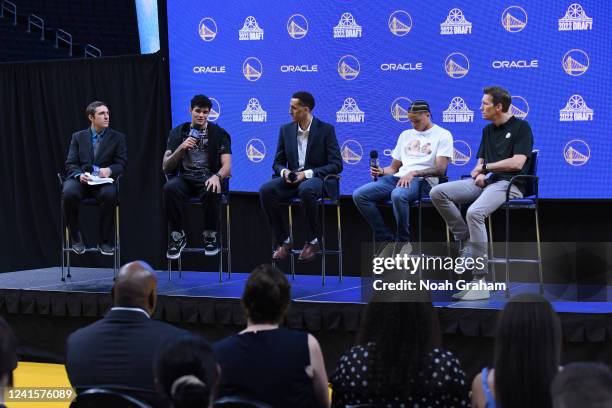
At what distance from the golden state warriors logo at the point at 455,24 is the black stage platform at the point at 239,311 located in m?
1.78

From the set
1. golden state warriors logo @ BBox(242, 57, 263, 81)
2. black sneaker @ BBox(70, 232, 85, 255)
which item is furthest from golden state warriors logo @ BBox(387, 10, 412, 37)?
black sneaker @ BBox(70, 232, 85, 255)

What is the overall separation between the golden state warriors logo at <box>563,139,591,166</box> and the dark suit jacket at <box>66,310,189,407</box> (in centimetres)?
391

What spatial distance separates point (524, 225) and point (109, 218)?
9.41 ft

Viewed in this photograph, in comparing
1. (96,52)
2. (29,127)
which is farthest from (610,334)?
(96,52)

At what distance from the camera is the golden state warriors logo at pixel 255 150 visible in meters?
6.81

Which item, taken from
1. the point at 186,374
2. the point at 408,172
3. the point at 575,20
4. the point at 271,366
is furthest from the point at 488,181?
the point at 186,374

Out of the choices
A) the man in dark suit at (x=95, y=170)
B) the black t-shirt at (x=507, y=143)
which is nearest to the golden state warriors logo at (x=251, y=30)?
the man in dark suit at (x=95, y=170)

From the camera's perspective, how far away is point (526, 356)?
2010 mm

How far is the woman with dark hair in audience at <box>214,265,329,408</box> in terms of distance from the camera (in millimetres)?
2424

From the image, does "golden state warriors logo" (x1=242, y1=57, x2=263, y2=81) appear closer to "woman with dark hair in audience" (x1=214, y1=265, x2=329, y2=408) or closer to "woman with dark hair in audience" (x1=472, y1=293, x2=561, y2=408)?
"woman with dark hair in audience" (x1=214, y1=265, x2=329, y2=408)

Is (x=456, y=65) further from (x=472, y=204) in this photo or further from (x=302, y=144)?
(x=472, y=204)

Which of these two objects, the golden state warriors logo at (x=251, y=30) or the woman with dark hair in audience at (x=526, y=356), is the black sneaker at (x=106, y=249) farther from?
the woman with dark hair in audience at (x=526, y=356)

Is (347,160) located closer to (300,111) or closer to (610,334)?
(300,111)

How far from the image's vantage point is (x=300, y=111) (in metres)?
5.77
